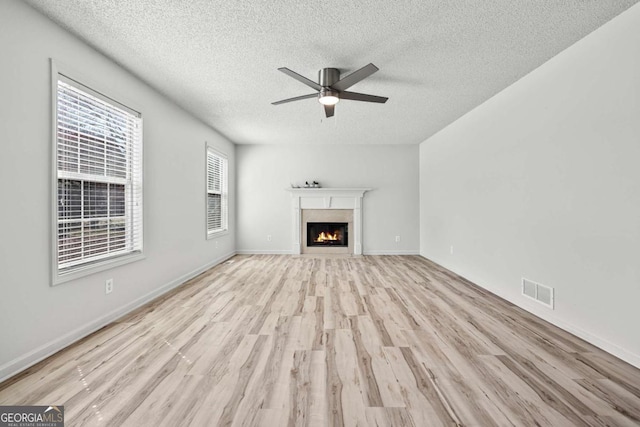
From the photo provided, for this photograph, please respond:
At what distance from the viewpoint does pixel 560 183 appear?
2.61 metres

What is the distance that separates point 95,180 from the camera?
255cm

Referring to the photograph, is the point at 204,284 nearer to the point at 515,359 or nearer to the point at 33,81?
the point at 33,81

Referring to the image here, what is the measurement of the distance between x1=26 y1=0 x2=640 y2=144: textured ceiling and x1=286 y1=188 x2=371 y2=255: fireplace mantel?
9.07ft

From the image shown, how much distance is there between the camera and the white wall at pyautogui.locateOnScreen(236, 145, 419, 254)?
6449 millimetres

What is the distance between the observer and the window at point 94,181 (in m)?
2.23

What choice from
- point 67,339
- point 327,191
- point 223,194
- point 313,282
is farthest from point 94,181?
point 327,191

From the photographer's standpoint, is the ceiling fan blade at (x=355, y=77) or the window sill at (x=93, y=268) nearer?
the window sill at (x=93, y=268)

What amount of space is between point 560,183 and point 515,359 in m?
1.64

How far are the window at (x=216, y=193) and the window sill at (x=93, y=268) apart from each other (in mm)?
2050

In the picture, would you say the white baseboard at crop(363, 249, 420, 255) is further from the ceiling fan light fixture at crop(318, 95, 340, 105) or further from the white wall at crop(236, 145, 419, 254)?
the ceiling fan light fixture at crop(318, 95, 340, 105)

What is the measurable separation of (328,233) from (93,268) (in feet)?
15.4

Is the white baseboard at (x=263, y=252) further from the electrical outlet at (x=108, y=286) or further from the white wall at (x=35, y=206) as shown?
the electrical outlet at (x=108, y=286)

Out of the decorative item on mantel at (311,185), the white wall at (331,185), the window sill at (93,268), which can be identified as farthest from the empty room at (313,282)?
the decorative item on mantel at (311,185)

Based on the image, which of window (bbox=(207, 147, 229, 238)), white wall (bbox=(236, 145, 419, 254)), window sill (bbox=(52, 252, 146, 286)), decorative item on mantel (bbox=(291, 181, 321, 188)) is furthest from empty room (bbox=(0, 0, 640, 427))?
decorative item on mantel (bbox=(291, 181, 321, 188))
